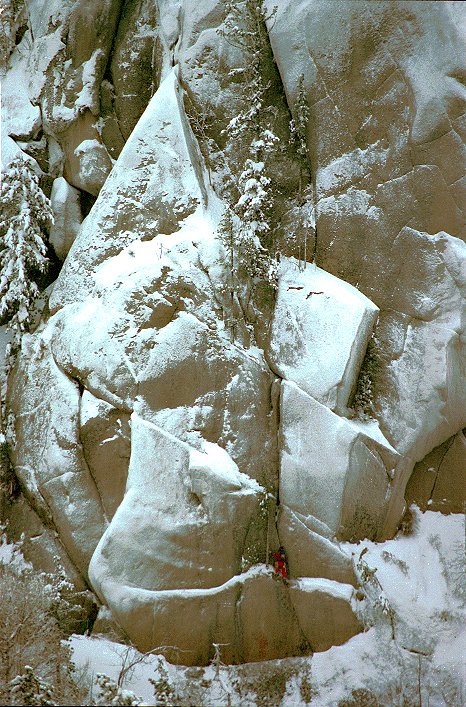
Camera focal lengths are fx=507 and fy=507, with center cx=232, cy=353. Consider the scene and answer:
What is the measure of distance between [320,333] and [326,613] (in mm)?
5992

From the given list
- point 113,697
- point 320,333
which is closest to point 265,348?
point 320,333

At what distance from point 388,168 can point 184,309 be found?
18.9ft

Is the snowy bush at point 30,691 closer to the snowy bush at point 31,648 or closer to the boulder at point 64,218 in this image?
the snowy bush at point 31,648

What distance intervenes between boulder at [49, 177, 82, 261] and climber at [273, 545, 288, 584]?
9.16 metres

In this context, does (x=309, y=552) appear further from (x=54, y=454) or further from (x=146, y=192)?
(x=146, y=192)

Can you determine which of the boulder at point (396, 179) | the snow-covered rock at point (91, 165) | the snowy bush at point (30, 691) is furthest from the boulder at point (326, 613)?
the snow-covered rock at point (91, 165)

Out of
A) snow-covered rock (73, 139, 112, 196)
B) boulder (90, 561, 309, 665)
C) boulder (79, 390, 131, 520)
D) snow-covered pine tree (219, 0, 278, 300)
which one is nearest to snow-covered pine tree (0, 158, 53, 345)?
snow-covered rock (73, 139, 112, 196)

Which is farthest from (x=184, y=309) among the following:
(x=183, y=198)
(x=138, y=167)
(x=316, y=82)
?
(x=316, y=82)

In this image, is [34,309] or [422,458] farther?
[34,309]

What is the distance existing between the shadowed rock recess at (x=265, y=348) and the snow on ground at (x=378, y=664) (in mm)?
411

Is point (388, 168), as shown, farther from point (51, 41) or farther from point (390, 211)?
point (51, 41)

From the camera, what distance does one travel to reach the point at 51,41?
13.4m

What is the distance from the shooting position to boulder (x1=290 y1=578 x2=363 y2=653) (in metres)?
10.7

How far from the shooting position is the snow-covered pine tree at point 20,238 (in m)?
12.4
